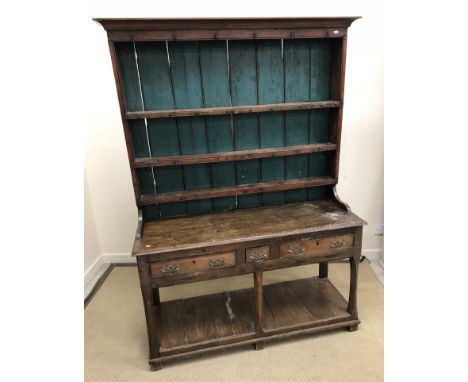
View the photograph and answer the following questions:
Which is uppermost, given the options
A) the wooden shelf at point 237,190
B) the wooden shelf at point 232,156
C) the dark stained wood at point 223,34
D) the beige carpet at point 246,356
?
the dark stained wood at point 223,34

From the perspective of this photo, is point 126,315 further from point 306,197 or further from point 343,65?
point 343,65

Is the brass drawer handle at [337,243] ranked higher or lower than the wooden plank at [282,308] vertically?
higher

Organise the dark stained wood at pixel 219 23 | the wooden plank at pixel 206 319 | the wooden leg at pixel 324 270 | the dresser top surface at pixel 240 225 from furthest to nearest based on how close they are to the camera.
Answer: the wooden leg at pixel 324 270, the wooden plank at pixel 206 319, the dresser top surface at pixel 240 225, the dark stained wood at pixel 219 23

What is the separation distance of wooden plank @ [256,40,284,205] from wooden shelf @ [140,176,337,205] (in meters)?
0.11

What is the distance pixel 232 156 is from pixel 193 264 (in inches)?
26.8

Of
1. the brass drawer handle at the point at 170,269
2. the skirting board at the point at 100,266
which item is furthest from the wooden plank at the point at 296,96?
the skirting board at the point at 100,266

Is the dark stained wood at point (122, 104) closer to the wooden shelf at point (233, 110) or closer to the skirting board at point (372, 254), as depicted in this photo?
the wooden shelf at point (233, 110)

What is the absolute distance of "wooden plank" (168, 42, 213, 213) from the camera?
1.85 metres

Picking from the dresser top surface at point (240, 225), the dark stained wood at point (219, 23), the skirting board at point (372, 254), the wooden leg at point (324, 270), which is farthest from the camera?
the skirting board at point (372, 254)

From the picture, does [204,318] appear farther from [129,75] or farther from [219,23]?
[219,23]

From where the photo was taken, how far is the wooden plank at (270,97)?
6.33 ft

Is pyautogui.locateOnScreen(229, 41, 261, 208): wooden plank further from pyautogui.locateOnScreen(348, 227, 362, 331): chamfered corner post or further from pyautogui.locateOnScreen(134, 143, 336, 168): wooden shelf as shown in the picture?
pyautogui.locateOnScreen(348, 227, 362, 331): chamfered corner post

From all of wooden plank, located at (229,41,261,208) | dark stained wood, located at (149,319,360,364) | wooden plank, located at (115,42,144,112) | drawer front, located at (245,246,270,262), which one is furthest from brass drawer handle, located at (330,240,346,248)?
wooden plank, located at (115,42,144,112)

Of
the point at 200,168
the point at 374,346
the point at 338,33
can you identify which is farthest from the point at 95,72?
the point at 374,346
